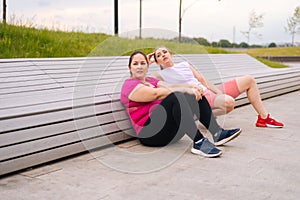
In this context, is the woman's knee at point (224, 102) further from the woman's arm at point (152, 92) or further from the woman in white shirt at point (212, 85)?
the woman's arm at point (152, 92)

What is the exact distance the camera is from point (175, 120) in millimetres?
4137

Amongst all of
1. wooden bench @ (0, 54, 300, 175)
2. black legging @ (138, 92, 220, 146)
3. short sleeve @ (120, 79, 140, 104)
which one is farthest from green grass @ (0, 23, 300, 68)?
black legging @ (138, 92, 220, 146)

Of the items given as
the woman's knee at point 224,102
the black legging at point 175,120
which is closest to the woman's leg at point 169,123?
the black legging at point 175,120

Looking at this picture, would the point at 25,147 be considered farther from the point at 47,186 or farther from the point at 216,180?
the point at 216,180

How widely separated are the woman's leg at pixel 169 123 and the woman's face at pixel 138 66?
0.35 m

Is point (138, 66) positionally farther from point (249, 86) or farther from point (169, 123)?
point (249, 86)

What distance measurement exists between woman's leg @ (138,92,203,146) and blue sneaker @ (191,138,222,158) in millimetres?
55

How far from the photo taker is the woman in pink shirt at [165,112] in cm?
409

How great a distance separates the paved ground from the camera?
3.06 meters

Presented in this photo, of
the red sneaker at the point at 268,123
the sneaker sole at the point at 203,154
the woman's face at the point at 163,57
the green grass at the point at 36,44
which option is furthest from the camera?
the green grass at the point at 36,44

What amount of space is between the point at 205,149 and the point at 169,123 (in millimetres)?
404

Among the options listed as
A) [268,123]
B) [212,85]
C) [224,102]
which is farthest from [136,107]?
[268,123]

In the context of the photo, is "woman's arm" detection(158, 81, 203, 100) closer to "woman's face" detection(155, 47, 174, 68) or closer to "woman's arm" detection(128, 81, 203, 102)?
"woman's arm" detection(128, 81, 203, 102)

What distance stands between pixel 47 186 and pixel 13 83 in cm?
202
